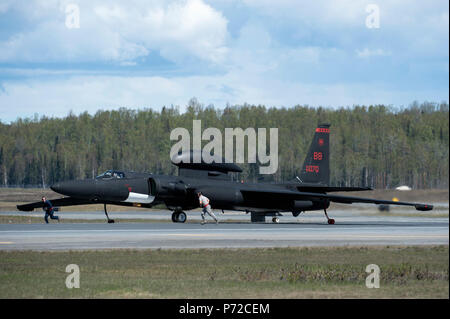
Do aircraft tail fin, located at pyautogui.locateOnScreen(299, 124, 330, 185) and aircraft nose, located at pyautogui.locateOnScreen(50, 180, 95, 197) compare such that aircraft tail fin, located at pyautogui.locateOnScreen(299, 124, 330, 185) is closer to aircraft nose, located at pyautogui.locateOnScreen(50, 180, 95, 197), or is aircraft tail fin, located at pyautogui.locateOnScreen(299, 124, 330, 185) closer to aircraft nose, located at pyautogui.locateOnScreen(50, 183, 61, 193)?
aircraft nose, located at pyautogui.locateOnScreen(50, 180, 95, 197)

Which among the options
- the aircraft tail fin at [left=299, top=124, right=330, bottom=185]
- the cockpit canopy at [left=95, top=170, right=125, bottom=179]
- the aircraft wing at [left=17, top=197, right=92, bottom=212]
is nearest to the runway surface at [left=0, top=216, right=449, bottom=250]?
the cockpit canopy at [left=95, top=170, right=125, bottom=179]

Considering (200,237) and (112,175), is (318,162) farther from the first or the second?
(200,237)

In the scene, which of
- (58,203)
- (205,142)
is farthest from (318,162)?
(205,142)

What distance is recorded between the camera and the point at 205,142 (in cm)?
11444

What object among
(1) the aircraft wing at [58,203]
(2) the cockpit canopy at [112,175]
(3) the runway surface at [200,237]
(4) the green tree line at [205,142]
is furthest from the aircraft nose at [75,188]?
(4) the green tree line at [205,142]

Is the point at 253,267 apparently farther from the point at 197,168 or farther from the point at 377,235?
the point at 197,168

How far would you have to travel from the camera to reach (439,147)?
61.3 meters

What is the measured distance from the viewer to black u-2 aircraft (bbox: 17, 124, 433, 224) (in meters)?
31.7

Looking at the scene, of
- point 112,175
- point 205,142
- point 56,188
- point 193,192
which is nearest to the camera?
point 56,188

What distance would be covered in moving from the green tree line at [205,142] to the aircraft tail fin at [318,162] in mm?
32071

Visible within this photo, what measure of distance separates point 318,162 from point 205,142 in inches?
2973

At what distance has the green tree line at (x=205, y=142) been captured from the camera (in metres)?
88.9

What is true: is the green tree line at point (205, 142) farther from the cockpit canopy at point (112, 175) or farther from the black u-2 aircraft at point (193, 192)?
the cockpit canopy at point (112, 175)
